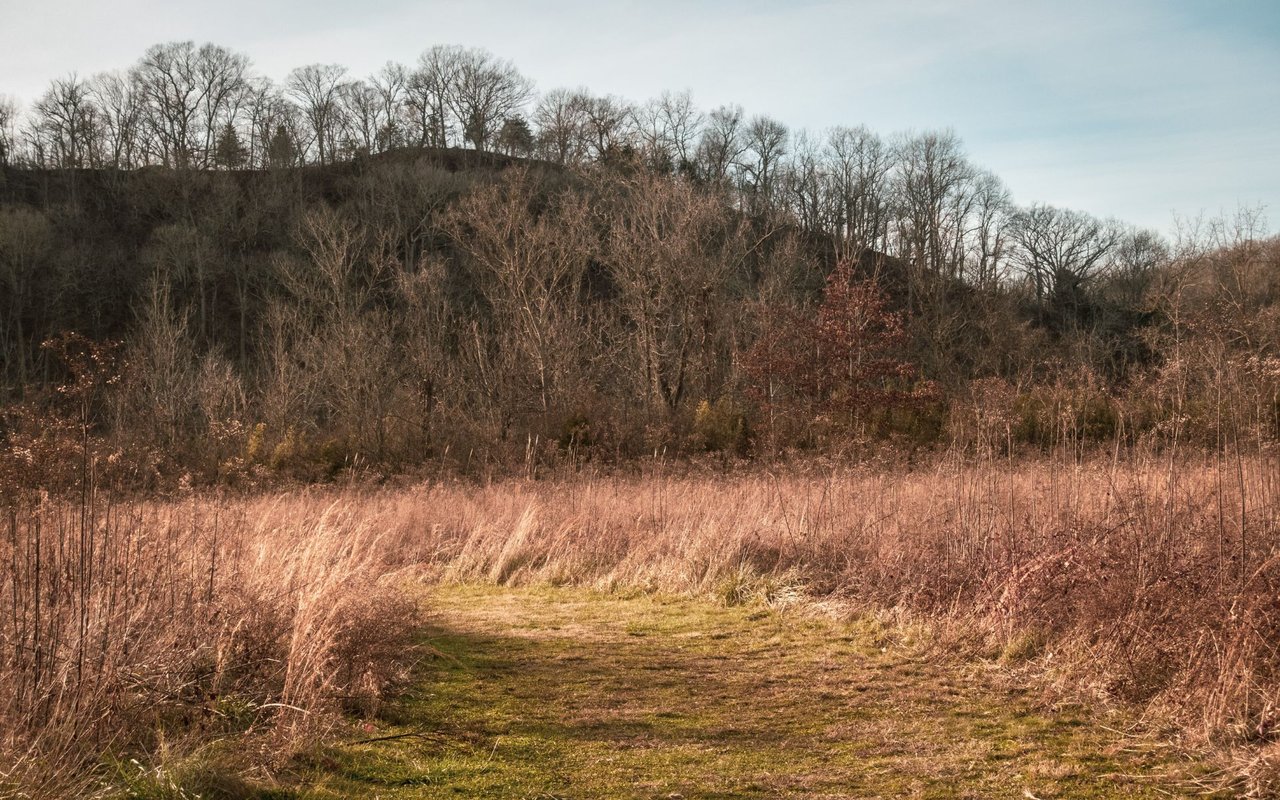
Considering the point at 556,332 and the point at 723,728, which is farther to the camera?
the point at 556,332

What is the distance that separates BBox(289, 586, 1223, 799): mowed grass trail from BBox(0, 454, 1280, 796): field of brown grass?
1.11ft

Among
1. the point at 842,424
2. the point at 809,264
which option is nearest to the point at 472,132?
the point at 809,264

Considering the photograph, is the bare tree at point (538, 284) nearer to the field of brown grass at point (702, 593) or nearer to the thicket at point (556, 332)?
the thicket at point (556, 332)

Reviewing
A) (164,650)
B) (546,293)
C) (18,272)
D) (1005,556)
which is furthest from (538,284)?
(18,272)

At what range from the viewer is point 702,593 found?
8.64m

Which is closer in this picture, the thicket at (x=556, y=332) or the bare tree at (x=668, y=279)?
the thicket at (x=556, y=332)

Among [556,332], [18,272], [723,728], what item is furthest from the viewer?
[18,272]

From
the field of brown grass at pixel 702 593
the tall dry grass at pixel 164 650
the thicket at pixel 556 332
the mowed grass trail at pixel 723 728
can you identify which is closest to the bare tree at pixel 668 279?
the thicket at pixel 556 332

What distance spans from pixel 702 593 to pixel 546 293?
2092cm

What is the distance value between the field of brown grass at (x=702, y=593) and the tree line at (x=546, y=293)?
109cm

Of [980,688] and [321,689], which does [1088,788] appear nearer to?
[980,688]

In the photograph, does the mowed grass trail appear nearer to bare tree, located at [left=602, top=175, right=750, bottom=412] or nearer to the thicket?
the thicket

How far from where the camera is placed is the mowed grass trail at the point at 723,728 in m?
4.21

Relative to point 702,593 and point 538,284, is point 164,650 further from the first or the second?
point 538,284
